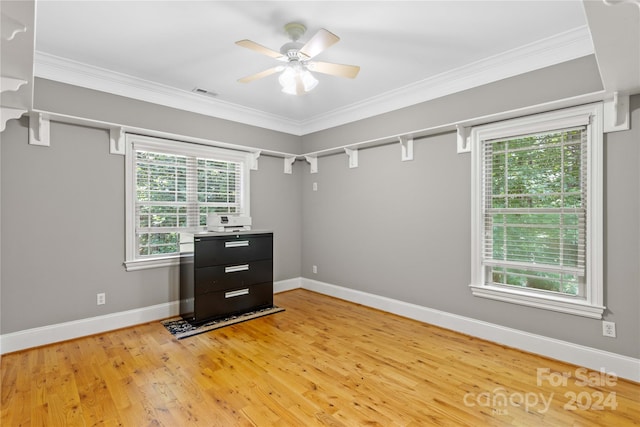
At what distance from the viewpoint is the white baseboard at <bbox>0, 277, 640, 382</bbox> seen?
2.45 metres

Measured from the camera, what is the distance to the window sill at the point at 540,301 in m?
2.51

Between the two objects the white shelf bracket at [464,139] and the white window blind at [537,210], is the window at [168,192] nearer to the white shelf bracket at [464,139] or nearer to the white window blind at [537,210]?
the white shelf bracket at [464,139]

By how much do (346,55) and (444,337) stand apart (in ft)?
9.41

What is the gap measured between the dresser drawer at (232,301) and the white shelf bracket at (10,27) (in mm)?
2600

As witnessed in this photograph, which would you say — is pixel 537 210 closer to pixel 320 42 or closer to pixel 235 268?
pixel 320 42

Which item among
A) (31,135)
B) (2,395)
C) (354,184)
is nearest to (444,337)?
(354,184)

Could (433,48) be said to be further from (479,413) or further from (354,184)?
(479,413)

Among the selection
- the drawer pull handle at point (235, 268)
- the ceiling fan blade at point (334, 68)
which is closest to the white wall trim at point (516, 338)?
the drawer pull handle at point (235, 268)

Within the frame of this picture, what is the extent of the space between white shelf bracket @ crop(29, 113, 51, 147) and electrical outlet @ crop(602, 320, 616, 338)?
501 cm

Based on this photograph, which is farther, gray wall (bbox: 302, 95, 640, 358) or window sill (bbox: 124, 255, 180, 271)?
window sill (bbox: 124, 255, 180, 271)

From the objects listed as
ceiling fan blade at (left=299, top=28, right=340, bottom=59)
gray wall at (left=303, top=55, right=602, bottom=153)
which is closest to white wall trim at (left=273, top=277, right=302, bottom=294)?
gray wall at (left=303, top=55, right=602, bottom=153)

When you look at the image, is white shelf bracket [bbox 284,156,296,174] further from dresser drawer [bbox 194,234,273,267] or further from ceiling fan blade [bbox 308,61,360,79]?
ceiling fan blade [bbox 308,61,360,79]

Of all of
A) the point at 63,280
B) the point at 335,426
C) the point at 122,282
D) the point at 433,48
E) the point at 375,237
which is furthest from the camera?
the point at 375,237

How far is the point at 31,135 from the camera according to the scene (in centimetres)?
289
